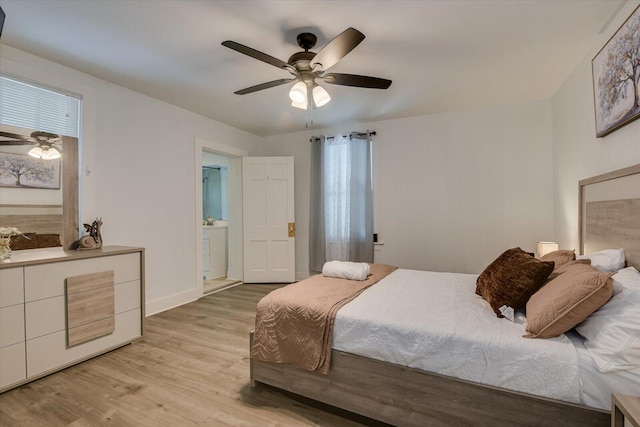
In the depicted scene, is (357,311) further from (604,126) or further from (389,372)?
(604,126)

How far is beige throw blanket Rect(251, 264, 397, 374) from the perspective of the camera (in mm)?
1713

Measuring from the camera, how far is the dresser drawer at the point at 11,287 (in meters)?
1.90

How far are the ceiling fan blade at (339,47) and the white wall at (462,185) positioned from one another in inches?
98.4

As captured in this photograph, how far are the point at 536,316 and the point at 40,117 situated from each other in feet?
13.0

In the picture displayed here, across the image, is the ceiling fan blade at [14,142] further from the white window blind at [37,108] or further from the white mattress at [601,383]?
the white mattress at [601,383]

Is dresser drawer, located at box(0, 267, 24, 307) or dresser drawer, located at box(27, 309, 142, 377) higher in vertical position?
dresser drawer, located at box(0, 267, 24, 307)

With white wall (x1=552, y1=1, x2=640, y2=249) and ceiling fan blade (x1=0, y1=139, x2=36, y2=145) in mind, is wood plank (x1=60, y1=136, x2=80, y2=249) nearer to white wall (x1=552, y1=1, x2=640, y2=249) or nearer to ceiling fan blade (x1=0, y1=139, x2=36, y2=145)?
ceiling fan blade (x1=0, y1=139, x2=36, y2=145)

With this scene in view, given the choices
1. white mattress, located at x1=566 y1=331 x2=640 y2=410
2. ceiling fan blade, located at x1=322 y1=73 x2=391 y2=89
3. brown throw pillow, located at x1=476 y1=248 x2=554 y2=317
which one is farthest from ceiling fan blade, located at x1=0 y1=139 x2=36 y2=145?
white mattress, located at x1=566 y1=331 x2=640 y2=410

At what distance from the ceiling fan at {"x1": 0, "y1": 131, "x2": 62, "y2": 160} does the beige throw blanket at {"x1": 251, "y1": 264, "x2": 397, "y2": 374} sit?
2.40 m

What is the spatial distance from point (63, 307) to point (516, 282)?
10.6 feet

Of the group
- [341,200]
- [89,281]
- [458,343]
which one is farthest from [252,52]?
[341,200]

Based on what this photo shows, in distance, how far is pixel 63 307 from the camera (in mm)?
2195

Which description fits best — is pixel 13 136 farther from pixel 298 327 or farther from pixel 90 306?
pixel 298 327

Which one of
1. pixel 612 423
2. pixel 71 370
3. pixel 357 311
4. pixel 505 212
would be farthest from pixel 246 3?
pixel 505 212
